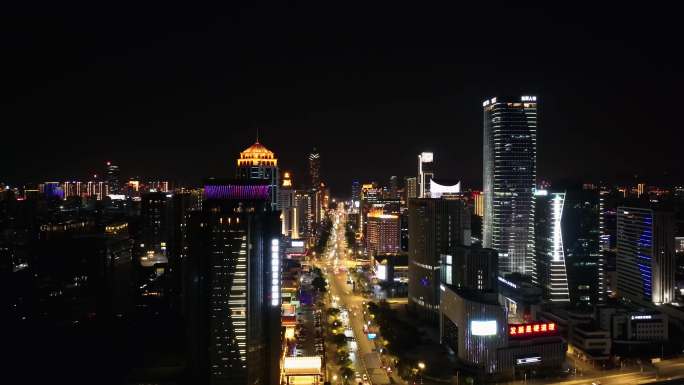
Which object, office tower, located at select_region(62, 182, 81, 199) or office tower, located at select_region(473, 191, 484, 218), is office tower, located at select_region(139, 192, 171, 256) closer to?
office tower, located at select_region(62, 182, 81, 199)

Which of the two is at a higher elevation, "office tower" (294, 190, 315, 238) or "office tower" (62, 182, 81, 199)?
"office tower" (62, 182, 81, 199)

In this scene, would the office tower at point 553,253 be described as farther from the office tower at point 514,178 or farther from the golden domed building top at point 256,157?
the golden domed building top at point 256,157

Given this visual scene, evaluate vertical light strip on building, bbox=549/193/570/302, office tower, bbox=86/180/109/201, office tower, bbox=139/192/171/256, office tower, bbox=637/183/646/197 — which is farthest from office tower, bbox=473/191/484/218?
office tower, bbox=86/180/109/201

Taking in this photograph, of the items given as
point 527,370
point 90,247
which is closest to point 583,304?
point 527,370

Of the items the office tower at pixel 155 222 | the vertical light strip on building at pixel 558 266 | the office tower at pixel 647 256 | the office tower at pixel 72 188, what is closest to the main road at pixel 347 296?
the vertical light strip on building at pixel 558 266

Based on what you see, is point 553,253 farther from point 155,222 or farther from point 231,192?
point 155,222

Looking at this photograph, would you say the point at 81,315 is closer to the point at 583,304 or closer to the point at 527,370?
the point at 527,370
